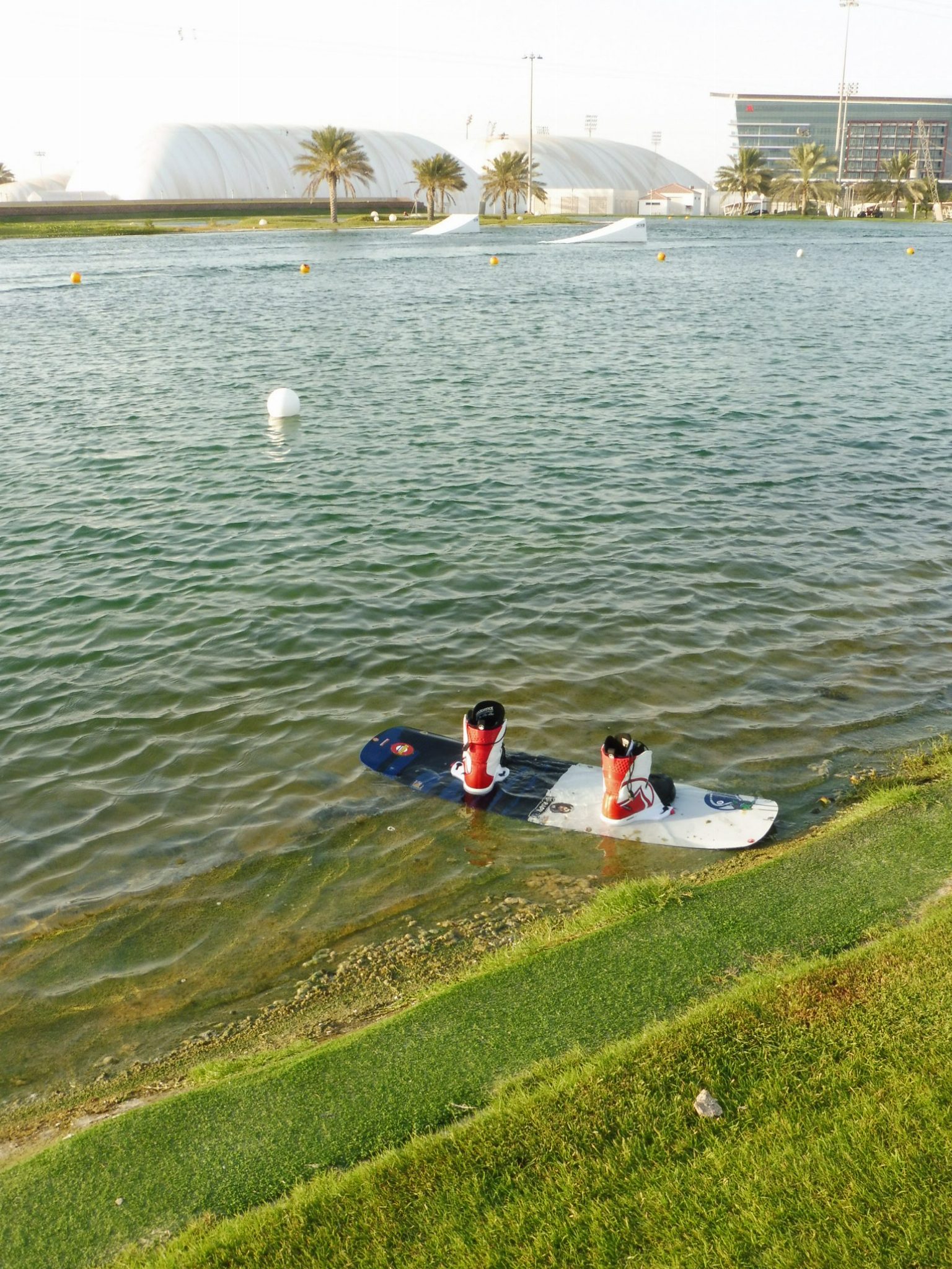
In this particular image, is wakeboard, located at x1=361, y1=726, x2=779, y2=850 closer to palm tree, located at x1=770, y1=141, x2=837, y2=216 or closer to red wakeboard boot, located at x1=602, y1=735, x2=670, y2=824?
red wakeboard boot, located at x1=602, y1=735, x2=670, y2=824

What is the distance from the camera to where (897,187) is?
123312mm

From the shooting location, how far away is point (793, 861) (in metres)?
6.84

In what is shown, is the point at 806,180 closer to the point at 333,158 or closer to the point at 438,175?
the point at 438,175

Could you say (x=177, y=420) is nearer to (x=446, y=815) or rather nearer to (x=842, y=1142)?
(x=446, y=815)

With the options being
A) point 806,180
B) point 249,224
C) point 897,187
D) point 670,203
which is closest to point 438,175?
point 249,224

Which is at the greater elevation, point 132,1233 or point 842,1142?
point 842,1142

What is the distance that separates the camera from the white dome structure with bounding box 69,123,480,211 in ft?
383

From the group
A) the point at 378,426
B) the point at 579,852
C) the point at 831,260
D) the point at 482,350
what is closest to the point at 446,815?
the point at 579,852

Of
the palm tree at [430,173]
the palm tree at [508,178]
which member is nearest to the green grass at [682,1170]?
the palm tree at [430,173]

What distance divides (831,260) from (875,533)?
2138 inches

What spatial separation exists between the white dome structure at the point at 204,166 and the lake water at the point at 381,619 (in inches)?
4018

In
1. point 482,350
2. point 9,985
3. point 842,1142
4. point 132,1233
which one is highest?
point 482,350

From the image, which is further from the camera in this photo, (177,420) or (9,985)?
(177,420)

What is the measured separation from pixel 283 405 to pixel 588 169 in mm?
147811
